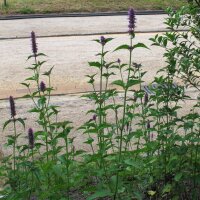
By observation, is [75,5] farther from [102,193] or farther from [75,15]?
[102,193]

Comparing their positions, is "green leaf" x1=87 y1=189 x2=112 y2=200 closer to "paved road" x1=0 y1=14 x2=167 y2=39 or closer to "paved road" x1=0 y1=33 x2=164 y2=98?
"paved road" x1=0 y1=33 x2=164 y2=98

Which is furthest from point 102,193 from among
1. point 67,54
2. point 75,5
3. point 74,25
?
point 75,5

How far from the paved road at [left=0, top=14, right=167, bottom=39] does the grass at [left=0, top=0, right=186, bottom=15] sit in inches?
34.9

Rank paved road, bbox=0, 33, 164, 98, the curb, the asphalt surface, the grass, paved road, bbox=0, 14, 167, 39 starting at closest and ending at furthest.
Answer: the asphalt surface
paved road, bbox=0, 33, 164, 98
paved road, bbox=0, 14, 167, 39
the curb
the grass

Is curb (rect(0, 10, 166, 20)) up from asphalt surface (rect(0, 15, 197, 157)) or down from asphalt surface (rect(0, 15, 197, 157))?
up

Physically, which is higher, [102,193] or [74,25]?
[102,193]

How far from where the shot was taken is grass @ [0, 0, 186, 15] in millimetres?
16656

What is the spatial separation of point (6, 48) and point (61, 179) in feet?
27.2

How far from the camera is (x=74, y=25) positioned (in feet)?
47.9

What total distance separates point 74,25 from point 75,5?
3059 millimetres

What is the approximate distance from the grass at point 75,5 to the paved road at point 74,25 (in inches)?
34.9

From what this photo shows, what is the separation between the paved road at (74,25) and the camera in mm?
13600

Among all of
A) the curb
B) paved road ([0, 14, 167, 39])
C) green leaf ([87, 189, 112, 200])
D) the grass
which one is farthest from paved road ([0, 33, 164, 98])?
green leaf ([87, 189, 112, 200])

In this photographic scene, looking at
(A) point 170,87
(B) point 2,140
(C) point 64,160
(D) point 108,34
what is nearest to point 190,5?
(A) point 170,87
